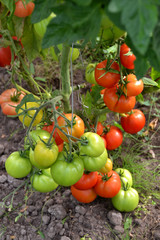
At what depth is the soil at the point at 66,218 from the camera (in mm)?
1497

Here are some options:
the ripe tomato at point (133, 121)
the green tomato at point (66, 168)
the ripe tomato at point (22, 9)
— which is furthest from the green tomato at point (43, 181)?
the ripe tomato at point (22, 9)

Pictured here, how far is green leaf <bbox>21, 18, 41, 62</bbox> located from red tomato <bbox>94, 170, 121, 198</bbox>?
82cm

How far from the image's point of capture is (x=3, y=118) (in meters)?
2.18

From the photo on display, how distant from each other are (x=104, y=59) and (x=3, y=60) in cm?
70

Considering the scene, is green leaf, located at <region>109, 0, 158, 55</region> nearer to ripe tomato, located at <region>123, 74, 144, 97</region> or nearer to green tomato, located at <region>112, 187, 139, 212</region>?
ripe tomato, located at <region>123, 74, 144, 97</region>

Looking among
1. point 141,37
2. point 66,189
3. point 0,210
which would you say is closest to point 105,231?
point 66,189

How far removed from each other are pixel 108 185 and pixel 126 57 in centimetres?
76

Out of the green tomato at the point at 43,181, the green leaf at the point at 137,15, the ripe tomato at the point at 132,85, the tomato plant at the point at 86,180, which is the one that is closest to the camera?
the green leaf at the point at 137,15

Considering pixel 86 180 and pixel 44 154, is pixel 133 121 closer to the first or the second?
pixel 86 180

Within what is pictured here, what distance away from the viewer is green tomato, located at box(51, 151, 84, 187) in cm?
97

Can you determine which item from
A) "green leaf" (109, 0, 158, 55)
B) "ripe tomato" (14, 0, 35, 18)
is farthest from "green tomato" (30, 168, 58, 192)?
"green leaf" (109, 0, 158, 55)

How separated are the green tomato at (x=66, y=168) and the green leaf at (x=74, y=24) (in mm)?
515

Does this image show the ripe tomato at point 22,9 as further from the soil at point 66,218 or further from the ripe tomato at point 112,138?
Answer: the soil at point 66,218

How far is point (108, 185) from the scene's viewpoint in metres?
1.43
